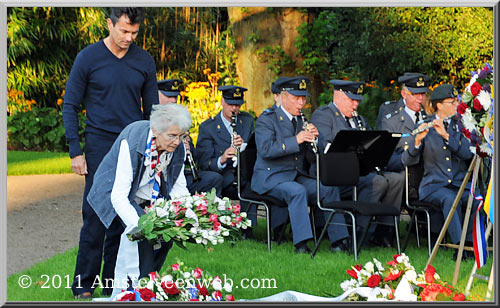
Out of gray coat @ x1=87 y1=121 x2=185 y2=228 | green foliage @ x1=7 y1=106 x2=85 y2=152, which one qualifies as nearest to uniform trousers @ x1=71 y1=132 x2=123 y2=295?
gray coat @ x1=87 y1=121 x2=185 y2=228

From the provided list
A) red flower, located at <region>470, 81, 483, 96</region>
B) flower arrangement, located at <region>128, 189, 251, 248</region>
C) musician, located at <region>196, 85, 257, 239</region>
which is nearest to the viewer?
flower arrangement, located at <region>128, 189, 251, 248</region>

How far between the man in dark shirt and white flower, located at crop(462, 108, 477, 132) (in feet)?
7.52

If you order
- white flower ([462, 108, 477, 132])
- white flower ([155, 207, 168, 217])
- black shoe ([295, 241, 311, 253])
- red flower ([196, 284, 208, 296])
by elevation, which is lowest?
black shoe ([295, 241, 311, 253])

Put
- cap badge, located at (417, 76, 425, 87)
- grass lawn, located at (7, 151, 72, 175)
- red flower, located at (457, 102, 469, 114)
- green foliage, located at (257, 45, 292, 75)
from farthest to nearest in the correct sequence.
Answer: grass lawn, located at (7, 151, 72, 175), green foliage, located at (257, 45, 292, 75), cap badge, located at (417, 76, 425, 87), red flower, located at (457, 102, 469, 114)

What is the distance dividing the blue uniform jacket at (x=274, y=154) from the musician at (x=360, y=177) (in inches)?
9.7

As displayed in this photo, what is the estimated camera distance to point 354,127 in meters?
9.56

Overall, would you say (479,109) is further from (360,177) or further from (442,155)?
(360,177)

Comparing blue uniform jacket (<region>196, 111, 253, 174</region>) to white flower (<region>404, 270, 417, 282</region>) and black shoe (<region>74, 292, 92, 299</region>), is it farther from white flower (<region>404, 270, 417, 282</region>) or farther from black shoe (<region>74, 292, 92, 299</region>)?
white flower (<region>404, 270, 417, 282</region>)

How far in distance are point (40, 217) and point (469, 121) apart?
6.41m

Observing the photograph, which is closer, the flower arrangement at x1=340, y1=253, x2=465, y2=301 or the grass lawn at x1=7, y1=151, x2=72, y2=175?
the flower arrangement at x1=340, y1=253, x2=465, y2=301

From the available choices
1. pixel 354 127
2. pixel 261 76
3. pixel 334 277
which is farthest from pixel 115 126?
pixel 261 76

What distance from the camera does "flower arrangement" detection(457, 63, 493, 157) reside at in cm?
617

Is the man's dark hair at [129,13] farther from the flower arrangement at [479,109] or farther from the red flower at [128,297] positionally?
the flower arrangement at [479,109]

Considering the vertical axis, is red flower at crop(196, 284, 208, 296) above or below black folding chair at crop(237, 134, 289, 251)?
below
